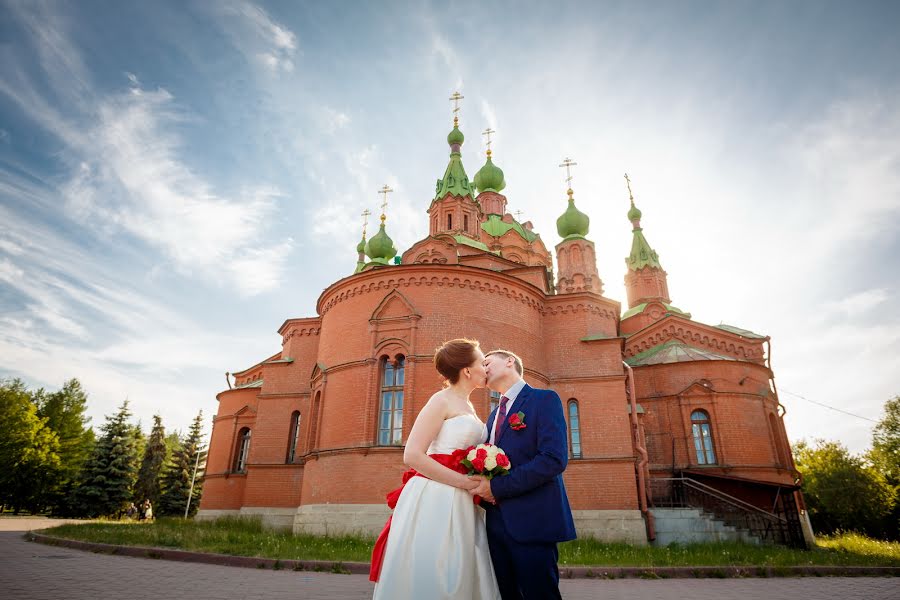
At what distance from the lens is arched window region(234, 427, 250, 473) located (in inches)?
766

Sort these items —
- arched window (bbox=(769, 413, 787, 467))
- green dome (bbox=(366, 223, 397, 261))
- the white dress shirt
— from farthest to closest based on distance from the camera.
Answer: green dome (bbox=(366, 223, 397, 261)) < arched window (bbox=(769, 413, 787, 467)) < the white dress shirt

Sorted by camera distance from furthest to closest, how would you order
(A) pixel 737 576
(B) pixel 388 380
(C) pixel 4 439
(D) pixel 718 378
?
(C) pixel 4 439 < (D) pixel 718 378 < (B) pixel 388 380 < (A) pixel 737 576

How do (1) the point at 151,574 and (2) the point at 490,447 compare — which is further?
(1) the point at 151,574

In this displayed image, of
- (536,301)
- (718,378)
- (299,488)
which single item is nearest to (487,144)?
(536,301)

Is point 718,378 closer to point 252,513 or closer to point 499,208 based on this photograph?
point 499,208

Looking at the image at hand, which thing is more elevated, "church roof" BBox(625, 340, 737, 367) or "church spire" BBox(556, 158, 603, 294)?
"church spire" BBox(556, 158, 603, 294)

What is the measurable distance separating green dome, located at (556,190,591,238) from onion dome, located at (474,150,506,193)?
5.24 metres

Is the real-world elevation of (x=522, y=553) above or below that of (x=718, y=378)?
below

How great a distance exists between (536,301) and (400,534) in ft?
46.6

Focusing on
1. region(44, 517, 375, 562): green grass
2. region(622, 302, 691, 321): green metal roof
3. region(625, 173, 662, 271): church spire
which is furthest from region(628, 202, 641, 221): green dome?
region(44, 517, 375, 562): green grass

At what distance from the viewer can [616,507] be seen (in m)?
14.5

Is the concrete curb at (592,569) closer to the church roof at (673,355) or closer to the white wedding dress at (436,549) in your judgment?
the white wedding dress at (436,549)

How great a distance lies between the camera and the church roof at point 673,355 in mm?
19922

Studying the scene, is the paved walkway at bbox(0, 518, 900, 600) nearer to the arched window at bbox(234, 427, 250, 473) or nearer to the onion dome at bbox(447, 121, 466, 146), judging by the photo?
the arched window at bbox(234, 427, 250, 473)
